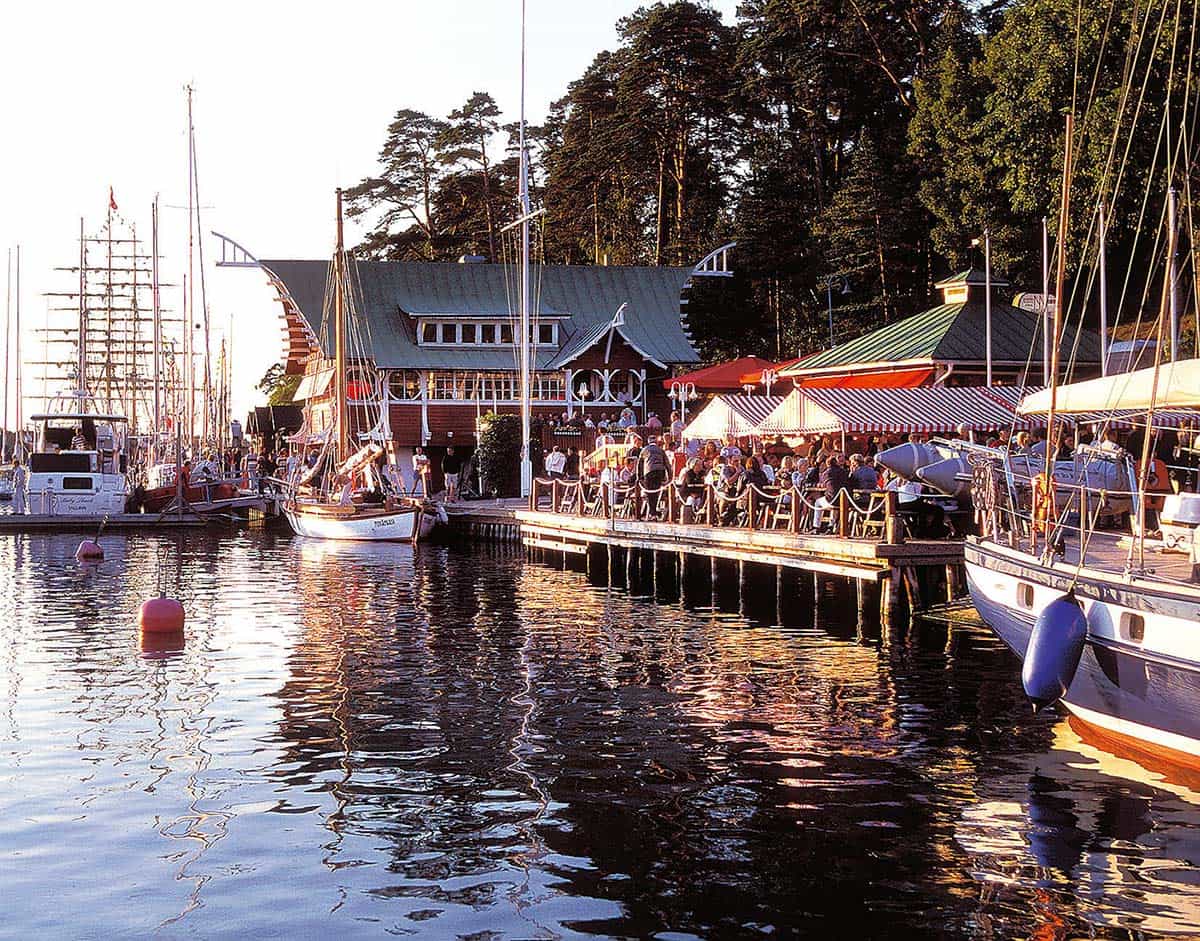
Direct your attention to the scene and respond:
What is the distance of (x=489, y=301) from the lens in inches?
2857

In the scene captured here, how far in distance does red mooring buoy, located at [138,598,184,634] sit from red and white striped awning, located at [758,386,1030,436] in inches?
588

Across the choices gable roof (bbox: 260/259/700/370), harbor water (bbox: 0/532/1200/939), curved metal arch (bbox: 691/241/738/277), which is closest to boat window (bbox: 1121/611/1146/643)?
harbor water (bbox: 0/532/1200/939)

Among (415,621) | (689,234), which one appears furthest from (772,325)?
(415,621)

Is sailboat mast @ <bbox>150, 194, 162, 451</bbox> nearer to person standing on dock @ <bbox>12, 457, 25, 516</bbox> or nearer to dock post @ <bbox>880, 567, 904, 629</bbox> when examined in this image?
person standing on dock @ <bbox>12, 457, 25, 516</bbox>

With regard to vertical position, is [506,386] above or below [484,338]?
below

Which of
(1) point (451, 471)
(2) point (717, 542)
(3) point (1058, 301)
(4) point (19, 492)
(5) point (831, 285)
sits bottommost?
(2) point (717, 542)

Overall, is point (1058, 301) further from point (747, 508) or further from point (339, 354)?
point (339, 354)

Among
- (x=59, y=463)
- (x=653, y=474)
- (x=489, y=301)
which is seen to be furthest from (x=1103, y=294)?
(x=59, y=463)

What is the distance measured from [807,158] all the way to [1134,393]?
62.8 metres

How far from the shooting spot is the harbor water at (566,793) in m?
12.0

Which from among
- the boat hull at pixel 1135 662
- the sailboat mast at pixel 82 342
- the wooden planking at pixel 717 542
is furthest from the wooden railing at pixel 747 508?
the sailboat mast at pixel 82 342

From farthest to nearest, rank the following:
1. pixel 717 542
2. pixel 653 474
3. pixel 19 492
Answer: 1. pixel 19 492
2. pixel 653 474
3. pixel 717 542

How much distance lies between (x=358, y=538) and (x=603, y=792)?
123 feet

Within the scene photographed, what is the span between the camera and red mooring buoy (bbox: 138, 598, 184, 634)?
27.2m
